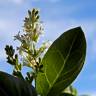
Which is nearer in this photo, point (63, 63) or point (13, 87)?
point (13, 87)

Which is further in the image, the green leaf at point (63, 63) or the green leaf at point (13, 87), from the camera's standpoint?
the green leaf at point (63, 63)

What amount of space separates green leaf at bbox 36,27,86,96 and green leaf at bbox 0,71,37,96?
0.81 ft

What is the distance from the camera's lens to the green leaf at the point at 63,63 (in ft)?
6.53

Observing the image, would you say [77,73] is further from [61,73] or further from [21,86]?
[21,86]

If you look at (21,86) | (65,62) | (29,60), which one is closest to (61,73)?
(65,62)

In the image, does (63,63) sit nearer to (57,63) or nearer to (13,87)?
(57,63)

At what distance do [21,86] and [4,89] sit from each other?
9cm

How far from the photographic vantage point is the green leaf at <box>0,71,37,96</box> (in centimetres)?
171

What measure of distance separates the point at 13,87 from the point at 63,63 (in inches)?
15.9

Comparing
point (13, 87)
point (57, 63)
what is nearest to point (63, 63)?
point (57, 63)

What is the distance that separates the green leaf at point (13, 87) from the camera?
1709 millimetres

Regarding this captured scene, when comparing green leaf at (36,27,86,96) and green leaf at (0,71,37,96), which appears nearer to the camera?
green leaf at (0,71,37,96)

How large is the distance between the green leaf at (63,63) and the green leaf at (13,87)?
0.25 meters

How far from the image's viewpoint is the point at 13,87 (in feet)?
5.67
